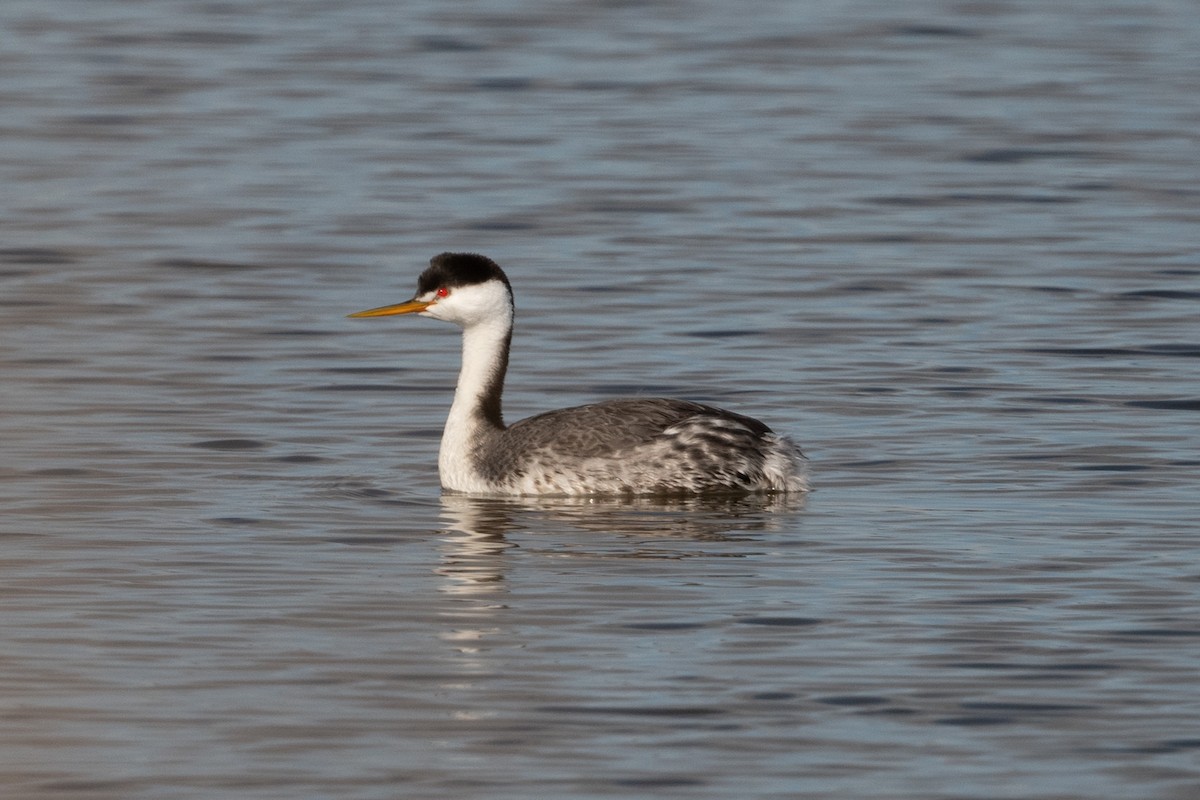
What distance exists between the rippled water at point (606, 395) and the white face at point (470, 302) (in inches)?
32.6

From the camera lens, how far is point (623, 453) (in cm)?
1326

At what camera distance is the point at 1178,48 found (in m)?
32.8

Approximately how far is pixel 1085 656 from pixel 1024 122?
18.1m

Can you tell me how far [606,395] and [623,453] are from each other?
269cm

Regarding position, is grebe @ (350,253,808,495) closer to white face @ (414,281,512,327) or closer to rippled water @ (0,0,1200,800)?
rippled water @ (0,0,1200,800)

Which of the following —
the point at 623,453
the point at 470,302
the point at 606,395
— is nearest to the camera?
the point at 623,453

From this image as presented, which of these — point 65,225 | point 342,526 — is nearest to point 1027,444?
point 342,526

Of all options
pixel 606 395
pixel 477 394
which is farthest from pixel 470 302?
pixel 606 395

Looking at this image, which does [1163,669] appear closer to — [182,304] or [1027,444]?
[1027,444]

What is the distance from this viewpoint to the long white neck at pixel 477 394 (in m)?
13.6

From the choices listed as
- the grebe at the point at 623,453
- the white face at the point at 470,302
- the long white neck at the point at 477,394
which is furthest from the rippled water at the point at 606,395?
the white face at the point at 470,302

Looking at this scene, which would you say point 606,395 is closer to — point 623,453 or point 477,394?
point 477,394

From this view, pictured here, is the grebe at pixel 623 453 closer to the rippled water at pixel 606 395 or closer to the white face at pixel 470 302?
the rippled water at pixel 606 395

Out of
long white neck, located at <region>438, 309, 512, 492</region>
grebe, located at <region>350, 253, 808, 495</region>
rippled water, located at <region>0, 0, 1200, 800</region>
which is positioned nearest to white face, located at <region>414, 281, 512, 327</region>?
long white neck, located at <region>438, 309, 512, 492</region>
